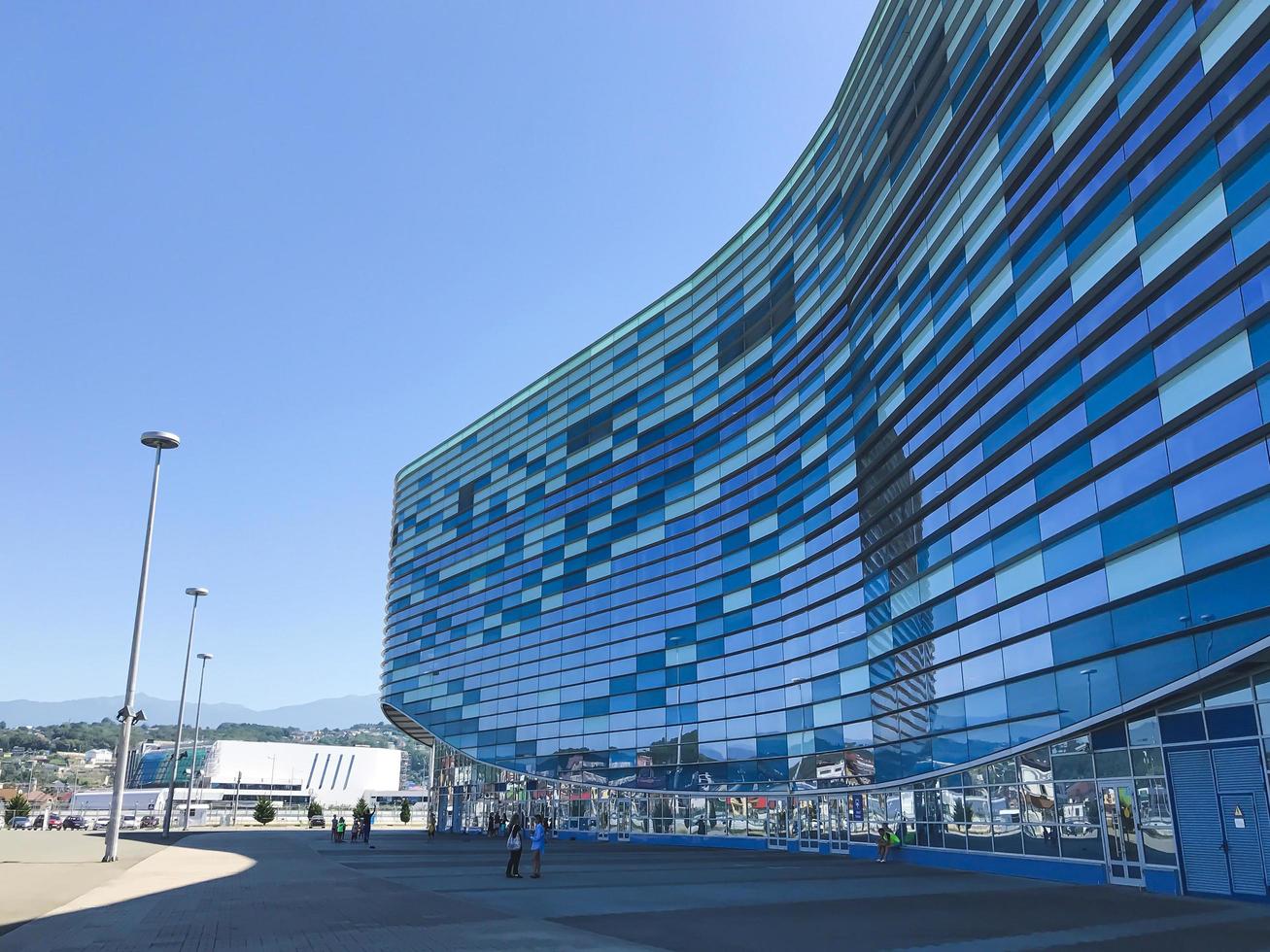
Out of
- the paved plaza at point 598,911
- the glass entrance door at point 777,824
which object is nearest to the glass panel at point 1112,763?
the paved plaza at point 598,911

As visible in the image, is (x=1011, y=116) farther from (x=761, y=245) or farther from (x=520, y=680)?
(x=520, y=680)

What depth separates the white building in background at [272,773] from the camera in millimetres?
160875

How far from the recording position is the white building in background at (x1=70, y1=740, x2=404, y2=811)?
528ft

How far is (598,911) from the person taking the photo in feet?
58.1

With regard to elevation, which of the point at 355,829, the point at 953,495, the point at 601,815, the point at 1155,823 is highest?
the point at 953,495

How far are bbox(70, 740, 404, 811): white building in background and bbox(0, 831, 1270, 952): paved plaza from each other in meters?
144

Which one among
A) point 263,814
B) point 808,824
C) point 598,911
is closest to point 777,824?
point 808,824

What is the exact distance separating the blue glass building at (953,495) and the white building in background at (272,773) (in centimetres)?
11483

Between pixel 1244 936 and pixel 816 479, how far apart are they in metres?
30.2

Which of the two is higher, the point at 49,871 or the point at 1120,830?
the point at 1120,830

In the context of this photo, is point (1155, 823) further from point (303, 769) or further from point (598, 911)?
point (303, 769)

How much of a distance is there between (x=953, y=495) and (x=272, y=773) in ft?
538

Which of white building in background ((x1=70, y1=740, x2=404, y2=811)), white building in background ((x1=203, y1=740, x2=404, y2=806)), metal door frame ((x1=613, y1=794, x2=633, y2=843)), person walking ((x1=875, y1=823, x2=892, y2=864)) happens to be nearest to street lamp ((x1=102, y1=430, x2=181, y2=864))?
person walking ((x1=875, y1=823, x2=892, y2=864))

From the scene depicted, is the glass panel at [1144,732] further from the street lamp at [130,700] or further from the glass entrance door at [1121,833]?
the street lamp at [130,700]
